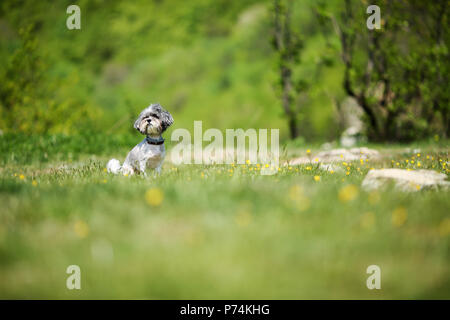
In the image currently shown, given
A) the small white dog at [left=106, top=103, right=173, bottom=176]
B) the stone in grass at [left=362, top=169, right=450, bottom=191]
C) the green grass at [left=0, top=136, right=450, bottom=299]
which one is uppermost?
the small white dog at [left=106, top=103, right=173, bottom=176]

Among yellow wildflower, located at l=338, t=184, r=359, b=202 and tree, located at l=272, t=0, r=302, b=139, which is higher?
tree, located at l=272, t=0, r=302, b=139

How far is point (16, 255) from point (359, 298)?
264 centimetres

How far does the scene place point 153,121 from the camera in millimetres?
5852

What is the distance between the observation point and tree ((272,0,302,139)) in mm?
15047

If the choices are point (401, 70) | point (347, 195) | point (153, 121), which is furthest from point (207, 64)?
point (347, 195)

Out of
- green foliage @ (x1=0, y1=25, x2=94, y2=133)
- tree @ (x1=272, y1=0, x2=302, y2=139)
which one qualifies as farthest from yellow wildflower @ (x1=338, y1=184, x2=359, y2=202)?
green foliage @ (x1=0, y1=25, x2=94, y2=133)

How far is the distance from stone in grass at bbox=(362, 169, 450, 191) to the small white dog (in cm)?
350

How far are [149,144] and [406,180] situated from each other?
4213 mm

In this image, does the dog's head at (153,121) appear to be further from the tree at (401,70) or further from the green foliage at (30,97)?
the green foliage at (30,97)

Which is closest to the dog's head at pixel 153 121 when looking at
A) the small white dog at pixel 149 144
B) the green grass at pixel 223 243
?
the small white dog at pixel 149 144

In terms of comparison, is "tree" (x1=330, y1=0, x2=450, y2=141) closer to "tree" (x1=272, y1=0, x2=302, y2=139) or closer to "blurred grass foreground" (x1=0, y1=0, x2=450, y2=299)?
"blurred grass foreground" (x1=0, y1=0, x2=450, y2=299)

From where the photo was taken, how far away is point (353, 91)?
13641 mm

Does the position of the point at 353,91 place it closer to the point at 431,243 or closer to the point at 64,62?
the point at 431,243
